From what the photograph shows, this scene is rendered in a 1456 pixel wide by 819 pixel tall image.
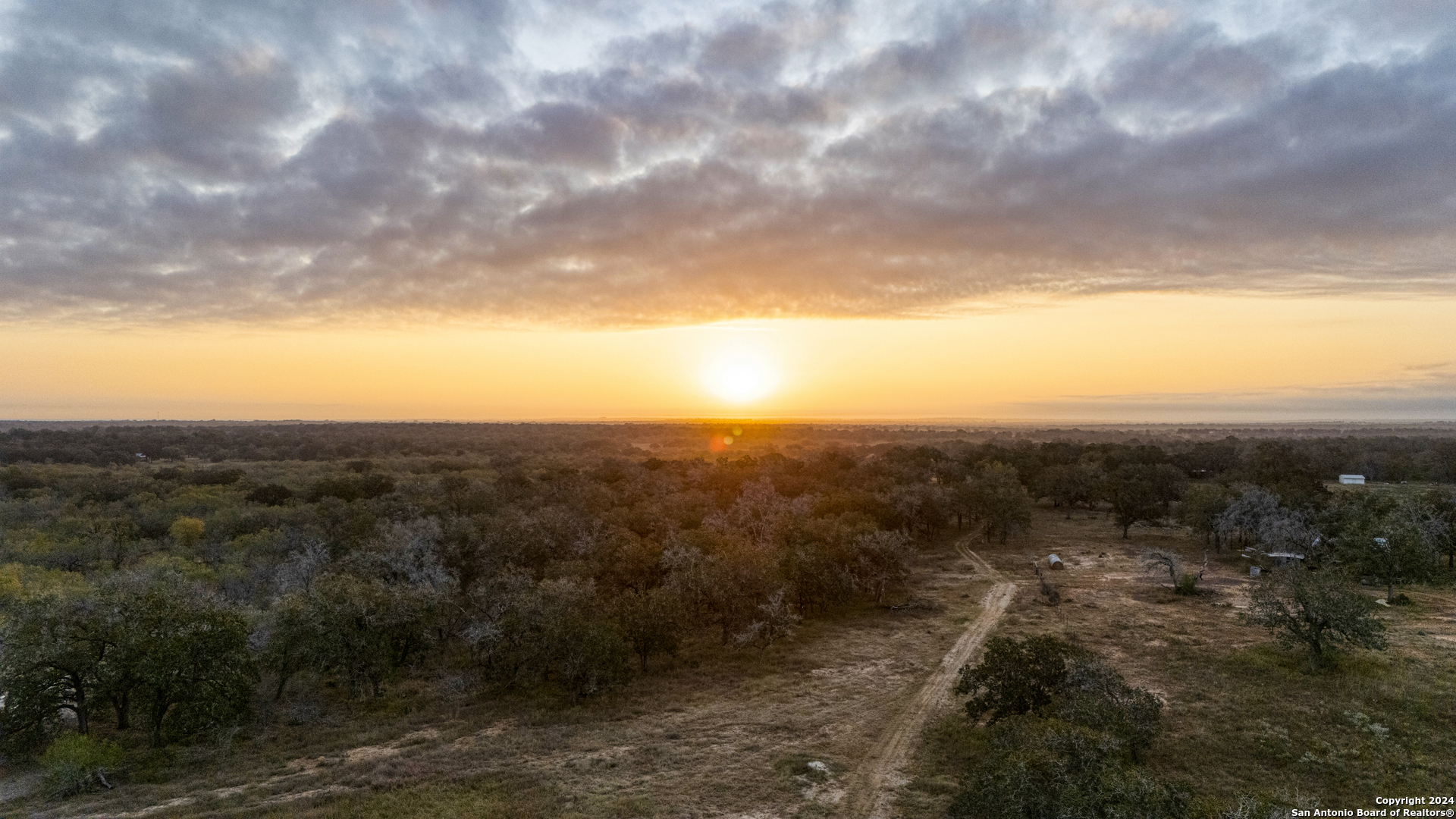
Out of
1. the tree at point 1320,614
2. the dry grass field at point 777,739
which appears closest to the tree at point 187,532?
the dry grass field at point 777,739

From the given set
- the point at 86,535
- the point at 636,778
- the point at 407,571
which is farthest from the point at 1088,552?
the point at 86,535

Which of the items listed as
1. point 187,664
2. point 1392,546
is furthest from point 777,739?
point 1392,546

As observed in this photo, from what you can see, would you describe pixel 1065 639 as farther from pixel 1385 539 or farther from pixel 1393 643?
pixel 1385 539

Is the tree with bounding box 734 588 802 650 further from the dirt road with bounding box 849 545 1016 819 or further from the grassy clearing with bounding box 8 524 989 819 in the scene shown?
the dirt road with bounding box 849 545 1016 819

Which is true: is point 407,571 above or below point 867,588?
above

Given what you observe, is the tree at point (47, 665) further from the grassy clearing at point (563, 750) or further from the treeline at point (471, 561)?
the grassy clearing at point (563, 750)

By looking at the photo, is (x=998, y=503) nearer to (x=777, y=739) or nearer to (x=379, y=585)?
(x=777, y=739)

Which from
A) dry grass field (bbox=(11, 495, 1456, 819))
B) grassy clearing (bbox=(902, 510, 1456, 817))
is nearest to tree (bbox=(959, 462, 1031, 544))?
grassy clearing (bbox=(902, 510, 1456, 817))
